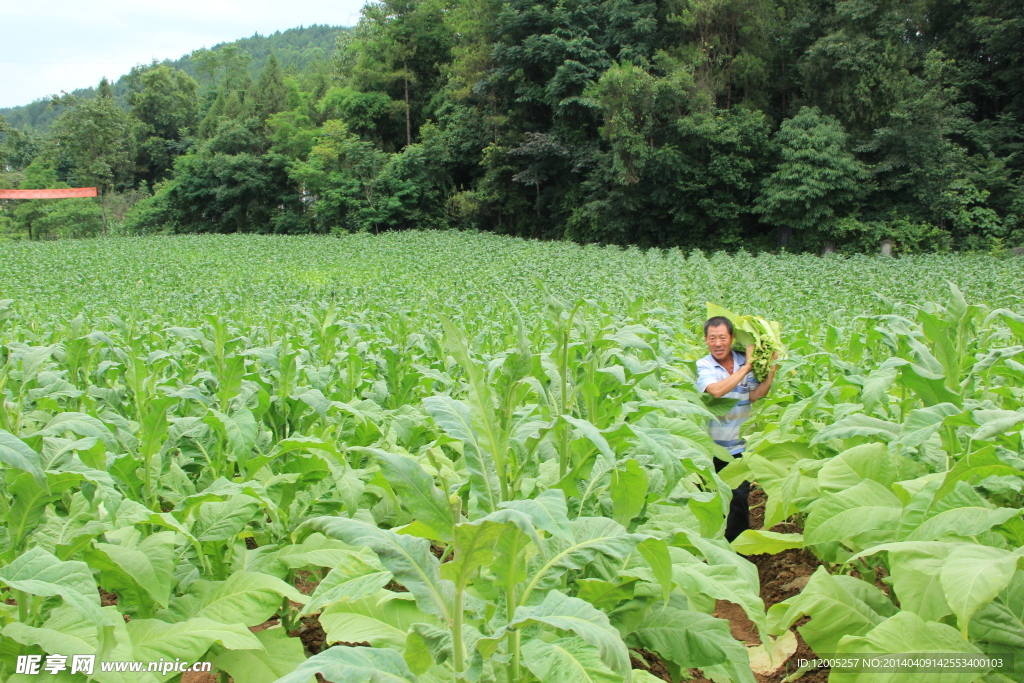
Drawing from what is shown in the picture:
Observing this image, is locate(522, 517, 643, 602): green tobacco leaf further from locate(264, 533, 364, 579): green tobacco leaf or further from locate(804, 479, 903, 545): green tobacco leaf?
locate(804, 479, 903, 545): green tobacco leaf

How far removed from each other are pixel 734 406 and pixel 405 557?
334 centimetres

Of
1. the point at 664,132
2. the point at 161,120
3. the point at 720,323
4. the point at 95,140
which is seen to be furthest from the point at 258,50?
the point at 720,323

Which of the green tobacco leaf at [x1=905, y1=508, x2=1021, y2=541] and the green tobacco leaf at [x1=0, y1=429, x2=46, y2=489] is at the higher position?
the green tobacco leaf at [x1=0, y1=429, x2=46, y2=489]

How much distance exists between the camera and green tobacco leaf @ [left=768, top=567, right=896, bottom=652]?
2.23 meters

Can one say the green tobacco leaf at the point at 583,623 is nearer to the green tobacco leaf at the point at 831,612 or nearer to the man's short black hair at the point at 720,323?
the green tobacco leaf at the point at 831,612

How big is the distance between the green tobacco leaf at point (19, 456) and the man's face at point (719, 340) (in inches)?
142

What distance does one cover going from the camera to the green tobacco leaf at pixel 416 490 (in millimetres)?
1602

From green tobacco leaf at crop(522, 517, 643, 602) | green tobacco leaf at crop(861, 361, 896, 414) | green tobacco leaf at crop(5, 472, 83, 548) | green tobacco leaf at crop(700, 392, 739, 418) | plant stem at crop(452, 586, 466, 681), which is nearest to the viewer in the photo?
plant stem at crop(452, 586, 466, 681)

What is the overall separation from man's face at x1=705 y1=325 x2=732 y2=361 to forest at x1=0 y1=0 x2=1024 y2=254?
1269 inches

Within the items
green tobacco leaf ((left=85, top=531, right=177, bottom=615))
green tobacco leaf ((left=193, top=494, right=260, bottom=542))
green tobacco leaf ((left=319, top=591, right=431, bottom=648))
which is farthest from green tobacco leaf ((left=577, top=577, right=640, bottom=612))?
green tobacco leaf ((left=85, top=531, right=177, bottom=615))

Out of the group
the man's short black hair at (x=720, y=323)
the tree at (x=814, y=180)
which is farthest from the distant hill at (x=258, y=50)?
the man's short black hair at (x=720, y=323)

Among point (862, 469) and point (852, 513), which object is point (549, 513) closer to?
point (852, 513)

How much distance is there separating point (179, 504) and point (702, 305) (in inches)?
475

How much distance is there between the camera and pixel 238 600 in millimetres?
2096
